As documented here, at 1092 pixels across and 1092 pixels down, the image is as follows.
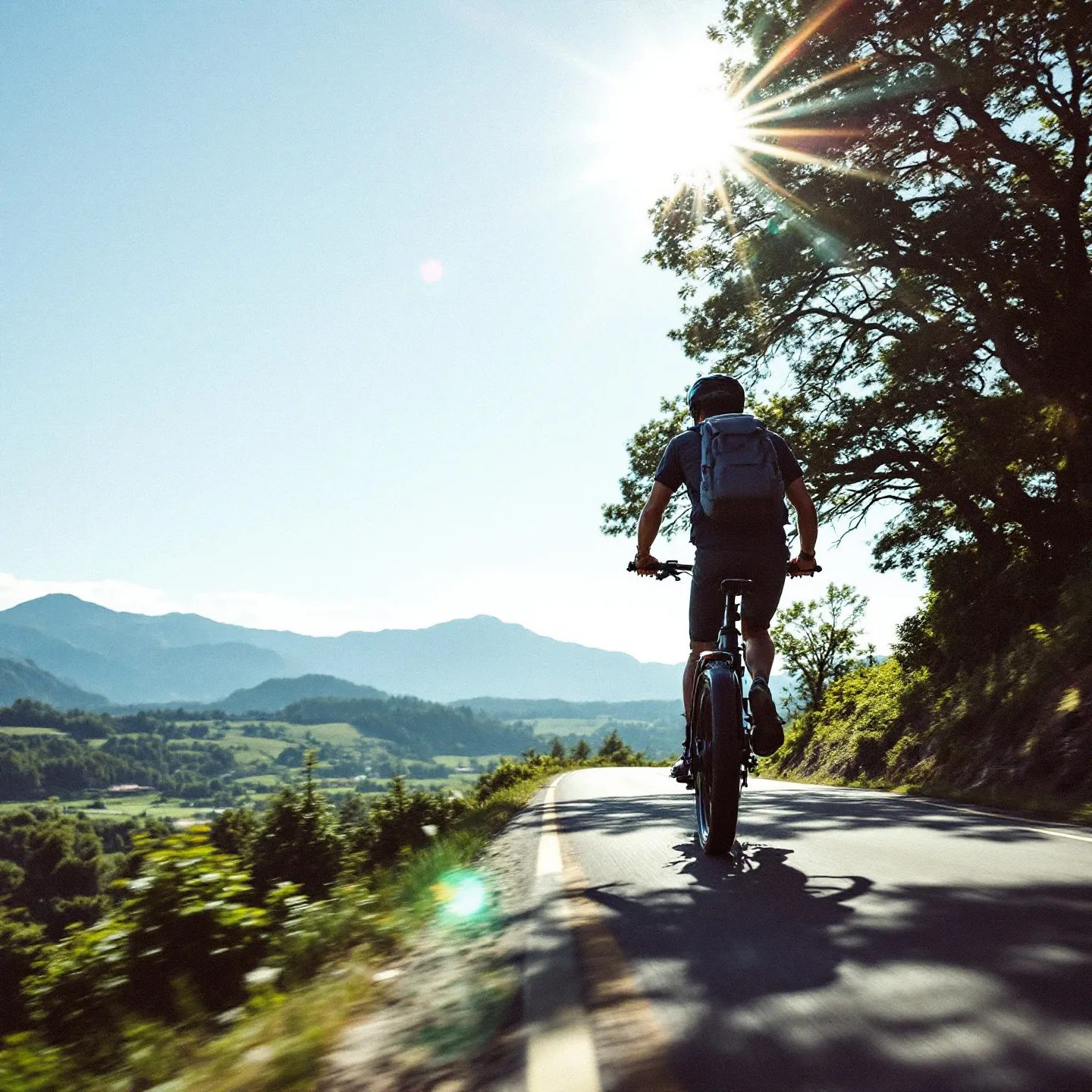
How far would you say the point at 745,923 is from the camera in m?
3.20

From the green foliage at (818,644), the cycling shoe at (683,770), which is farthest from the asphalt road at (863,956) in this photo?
the green foliage at (818,644)

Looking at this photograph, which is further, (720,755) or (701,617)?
(701,617)

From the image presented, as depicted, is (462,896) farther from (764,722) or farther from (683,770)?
(764,722)

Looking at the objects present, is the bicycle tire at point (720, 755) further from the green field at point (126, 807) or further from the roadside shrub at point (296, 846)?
the green field at point (126, 807)

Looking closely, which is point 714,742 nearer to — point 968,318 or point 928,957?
point 928,957

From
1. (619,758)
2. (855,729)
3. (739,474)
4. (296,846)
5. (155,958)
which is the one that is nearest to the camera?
(155,958)

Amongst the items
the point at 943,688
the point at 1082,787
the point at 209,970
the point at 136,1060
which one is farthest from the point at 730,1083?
the point at 943,688

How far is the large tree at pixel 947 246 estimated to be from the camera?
13352mm

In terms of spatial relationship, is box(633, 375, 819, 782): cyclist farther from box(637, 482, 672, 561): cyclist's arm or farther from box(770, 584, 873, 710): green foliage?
box(770, 584, 873, 710): green foliage

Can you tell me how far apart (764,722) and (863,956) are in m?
1.71

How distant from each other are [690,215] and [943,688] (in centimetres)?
995

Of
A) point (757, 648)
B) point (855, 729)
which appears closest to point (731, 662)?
point (757, 648)

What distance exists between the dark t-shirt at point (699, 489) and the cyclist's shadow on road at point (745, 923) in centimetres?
163

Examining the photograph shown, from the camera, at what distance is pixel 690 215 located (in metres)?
17.0
